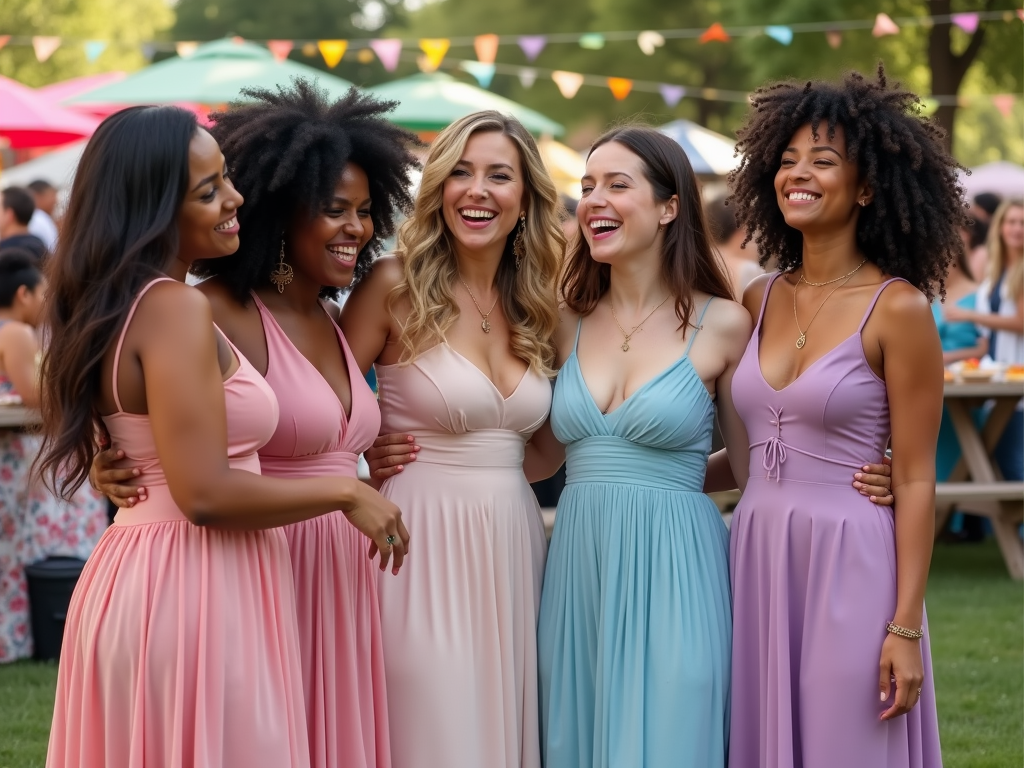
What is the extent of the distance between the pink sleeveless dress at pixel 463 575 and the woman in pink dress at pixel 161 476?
76cm

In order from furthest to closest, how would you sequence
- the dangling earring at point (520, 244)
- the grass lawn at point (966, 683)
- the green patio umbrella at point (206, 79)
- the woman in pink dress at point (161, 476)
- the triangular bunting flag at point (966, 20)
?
the triangular bunting flag at point (966, 20) < the green patio umbrella at point (206, 79) < the grass lawn at point (966, 683) < the dangling earring at point (520, 244) < the woman in pink dress at point (161, 476)

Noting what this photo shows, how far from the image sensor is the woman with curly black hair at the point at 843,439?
12.4ft

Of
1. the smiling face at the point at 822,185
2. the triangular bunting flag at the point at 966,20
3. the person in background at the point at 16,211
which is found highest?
the triangular bunting flag at the point at 966,20

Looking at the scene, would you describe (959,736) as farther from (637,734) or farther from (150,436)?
(150,436)

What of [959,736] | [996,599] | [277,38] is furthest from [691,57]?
[959,736]

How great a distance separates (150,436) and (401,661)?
1.28 m

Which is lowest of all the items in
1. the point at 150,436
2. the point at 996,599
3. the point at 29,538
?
the point at 996,599

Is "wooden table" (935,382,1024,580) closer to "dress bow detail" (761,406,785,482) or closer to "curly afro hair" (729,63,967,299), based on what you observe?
"curly afro hair" (729,63,967,299)

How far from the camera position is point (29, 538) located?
786cm

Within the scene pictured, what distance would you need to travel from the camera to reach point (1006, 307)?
1055 cm

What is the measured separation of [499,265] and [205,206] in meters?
1.63

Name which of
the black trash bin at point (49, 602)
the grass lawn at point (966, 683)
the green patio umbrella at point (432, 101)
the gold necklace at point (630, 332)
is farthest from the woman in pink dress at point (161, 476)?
the green patio umbrella at point (432, 101)

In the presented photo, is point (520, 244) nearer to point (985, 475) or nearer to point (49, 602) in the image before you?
point (49, 602)

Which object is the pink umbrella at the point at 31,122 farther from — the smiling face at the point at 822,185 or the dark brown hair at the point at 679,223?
the smiling face at the point at 822,185
